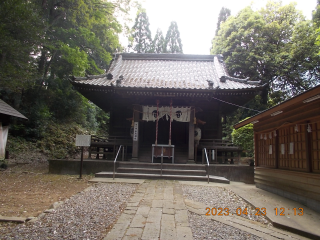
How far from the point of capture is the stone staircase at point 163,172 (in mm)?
7757

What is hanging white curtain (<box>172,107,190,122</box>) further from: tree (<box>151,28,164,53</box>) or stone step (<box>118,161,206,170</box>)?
tree (<box>151,28,164,53</box>)

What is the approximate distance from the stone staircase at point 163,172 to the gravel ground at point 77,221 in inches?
104

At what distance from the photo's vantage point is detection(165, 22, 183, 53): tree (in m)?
35.9

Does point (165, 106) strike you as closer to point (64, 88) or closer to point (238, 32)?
point (64, 88)

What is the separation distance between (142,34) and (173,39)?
558 cm

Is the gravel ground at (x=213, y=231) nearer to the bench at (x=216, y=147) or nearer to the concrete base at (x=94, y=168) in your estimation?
the concrete base at (x=94, y=168)

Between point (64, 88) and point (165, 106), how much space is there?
10.3 m

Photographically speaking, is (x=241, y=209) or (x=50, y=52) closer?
(x=241, y=209)

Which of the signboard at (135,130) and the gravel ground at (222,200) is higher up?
the signboard at (135,130)

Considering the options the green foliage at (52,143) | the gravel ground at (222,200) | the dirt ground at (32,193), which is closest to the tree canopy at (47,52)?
the green foliage at (52,143)

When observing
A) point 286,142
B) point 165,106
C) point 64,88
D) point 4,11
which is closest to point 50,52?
point 64,88

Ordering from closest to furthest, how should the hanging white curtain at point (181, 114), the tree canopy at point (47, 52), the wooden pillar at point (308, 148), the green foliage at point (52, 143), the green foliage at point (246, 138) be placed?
the wooden pillar at point (308, 148) → the hanging white curtain at point (181, 114) → the tree canopy at point (47, 52) → the green foliage at point (246, 138) → the green foliage at point (52, 143)

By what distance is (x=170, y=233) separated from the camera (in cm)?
305

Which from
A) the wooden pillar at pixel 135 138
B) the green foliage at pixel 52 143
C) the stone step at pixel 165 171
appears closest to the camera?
the stone step at pixel 165 171
